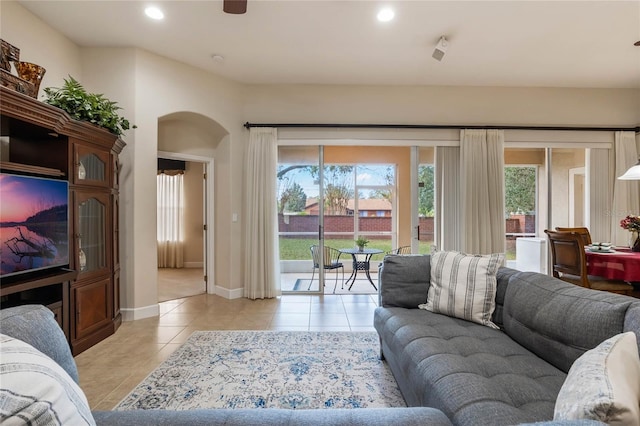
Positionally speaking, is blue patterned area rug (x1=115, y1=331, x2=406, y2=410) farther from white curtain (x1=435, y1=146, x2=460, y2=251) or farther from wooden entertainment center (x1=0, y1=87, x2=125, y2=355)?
white curtain (x1=435, y1=146, x2=460, y2=251)

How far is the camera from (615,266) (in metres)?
2.98

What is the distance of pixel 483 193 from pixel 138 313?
4.91 metres

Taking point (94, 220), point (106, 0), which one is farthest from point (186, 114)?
point (94, 220)

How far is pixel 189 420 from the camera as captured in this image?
1003 millimetres

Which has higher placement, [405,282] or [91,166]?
[91,166]

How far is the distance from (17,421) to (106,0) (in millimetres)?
3469

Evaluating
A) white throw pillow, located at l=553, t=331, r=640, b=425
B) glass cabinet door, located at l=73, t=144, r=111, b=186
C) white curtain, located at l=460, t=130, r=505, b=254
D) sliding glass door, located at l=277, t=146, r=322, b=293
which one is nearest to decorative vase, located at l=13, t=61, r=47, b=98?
glass cabinet door, located at l=73, t=144, r=111, b=186

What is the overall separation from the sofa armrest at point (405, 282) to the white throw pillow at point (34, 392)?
1987 millimetres

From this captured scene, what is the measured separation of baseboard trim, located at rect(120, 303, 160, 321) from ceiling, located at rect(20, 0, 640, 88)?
3.08 m

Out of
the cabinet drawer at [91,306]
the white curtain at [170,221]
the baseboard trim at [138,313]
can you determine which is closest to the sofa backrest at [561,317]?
the cabinet drawer at [91,306]

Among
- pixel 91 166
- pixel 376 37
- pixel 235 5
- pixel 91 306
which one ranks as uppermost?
pixel 376 37

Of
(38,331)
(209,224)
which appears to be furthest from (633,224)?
(209,224)

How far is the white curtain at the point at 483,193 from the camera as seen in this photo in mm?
4414

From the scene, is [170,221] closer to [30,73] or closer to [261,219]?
[261,219]
